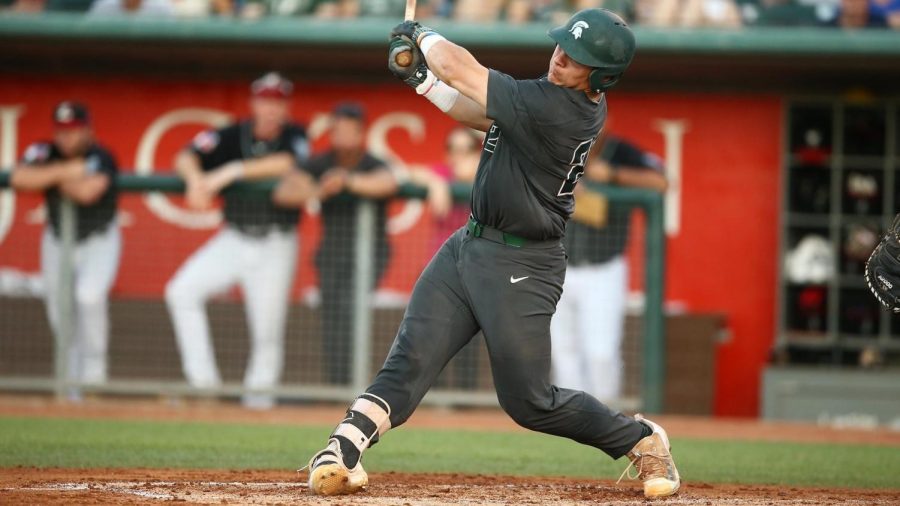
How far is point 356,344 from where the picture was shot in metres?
A: 9.46

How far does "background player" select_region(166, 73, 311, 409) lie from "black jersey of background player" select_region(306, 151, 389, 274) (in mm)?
220

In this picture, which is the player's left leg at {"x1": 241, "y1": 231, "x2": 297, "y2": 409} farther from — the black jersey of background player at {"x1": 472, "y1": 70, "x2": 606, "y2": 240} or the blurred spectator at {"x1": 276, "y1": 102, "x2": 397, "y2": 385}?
the black jersey of background player at {"x1": 472, "y1": 70, "x2": 606, "y2": 240}

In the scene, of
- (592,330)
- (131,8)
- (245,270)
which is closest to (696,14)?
(592,330)

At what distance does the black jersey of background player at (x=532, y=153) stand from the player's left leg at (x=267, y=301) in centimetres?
456

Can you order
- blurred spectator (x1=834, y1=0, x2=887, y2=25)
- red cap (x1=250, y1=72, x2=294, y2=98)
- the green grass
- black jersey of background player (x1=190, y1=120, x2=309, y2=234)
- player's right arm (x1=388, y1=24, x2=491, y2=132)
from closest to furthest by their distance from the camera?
player's right arm (x1=388, y1=24, x2=491, y2=132)
the green grass
black jersey of background player (x1=190, y1=120, x2=309, y2=234)
red cap (x1=250, y1=72, x2=294, y2=98)
blurred spectator (x1=834, y1=0, x2=887, y2=25)

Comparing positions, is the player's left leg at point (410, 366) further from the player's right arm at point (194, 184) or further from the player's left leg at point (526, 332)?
the player's right arm at point (194, 184)

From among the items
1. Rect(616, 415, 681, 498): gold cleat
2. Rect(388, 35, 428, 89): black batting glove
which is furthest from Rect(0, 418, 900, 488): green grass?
Rect(388, 35, 428, 89): black batting glove

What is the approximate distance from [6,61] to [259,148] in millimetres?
3734

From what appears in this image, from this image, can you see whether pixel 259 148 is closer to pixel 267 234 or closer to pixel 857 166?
pixel 267 234

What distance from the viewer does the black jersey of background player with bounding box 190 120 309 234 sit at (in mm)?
9508

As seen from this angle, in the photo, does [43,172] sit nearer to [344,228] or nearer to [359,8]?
[344,228]

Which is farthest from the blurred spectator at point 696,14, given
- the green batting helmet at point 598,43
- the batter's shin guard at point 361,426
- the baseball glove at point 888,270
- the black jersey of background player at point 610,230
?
the batter's shin guard at point 361,426

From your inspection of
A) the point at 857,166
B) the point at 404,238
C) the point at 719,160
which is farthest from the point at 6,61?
the point at 857,166

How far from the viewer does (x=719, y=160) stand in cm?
1193
